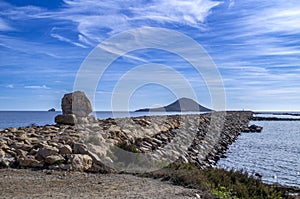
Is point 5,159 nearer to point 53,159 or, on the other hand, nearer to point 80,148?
point 53,159

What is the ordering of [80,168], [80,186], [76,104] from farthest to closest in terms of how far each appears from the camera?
[76,104], [80,168], [80,186]

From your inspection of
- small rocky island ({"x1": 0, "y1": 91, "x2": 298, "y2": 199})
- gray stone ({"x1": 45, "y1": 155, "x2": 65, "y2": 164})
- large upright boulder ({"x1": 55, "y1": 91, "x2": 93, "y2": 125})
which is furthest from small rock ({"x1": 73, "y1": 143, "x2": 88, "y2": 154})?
large upright boulder ({"x1": 55, "y1": 91, "x2": 93, "y2": 125})

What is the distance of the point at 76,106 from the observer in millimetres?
20125

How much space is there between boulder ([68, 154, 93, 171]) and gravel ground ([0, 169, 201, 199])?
0.36 meters

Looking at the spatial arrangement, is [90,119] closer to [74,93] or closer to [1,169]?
[74,93]

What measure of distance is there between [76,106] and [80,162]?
32.1 feet

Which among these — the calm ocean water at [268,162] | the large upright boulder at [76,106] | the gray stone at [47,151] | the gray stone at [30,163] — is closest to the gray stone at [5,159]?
the gray stone at [30,163]

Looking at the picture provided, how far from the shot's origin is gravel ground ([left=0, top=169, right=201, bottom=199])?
8.02m

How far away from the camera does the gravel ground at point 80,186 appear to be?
8016 millimetres

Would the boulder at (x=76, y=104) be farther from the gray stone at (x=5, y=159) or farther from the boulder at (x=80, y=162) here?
the boulder at (x=80, y=162)

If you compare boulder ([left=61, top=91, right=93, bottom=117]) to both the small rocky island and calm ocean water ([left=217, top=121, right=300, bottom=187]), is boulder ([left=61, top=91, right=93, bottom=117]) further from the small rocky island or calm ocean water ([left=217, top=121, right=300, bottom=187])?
calm ocean water ([left=217, top=121, right=300, bottom=187])

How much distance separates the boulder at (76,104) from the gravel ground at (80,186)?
9.93 meters

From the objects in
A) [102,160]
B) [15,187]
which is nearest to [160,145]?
[102,160]

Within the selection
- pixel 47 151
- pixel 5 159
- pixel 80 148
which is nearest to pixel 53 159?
pixel 47 151
